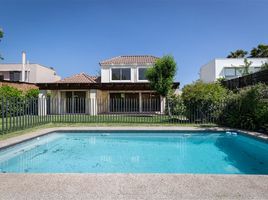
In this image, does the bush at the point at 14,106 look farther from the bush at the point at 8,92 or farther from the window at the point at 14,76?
the window at the point at 14,76

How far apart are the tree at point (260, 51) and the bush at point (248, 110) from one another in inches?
1271

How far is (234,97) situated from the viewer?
16719 millimetres

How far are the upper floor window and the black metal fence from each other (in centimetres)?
1147

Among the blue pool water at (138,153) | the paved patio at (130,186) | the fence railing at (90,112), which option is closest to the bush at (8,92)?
the fence railing at (90,112)

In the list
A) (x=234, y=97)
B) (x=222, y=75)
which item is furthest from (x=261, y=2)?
(x=222, y=75)

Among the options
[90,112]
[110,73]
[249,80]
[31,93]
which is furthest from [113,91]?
[249,80]

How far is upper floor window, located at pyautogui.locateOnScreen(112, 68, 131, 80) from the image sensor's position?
3081 cm

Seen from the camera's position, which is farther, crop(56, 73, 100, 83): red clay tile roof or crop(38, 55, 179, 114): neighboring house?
crop(56, 73, 100, 83): red clay tile roof

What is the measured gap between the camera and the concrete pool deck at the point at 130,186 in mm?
4766

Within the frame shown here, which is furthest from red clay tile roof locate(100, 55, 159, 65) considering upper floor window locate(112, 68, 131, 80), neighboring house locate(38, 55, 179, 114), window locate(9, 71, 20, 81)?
window locate(9, 71, 20, 81)

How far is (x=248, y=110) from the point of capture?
49.8ft

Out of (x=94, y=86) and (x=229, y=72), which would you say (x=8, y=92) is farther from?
(x=229, y=72)

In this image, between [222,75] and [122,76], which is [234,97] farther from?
[222,75]

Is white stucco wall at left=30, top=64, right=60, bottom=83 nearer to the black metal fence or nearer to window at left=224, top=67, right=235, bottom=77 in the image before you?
window at left=224, top=67, right=235, bottom=77
